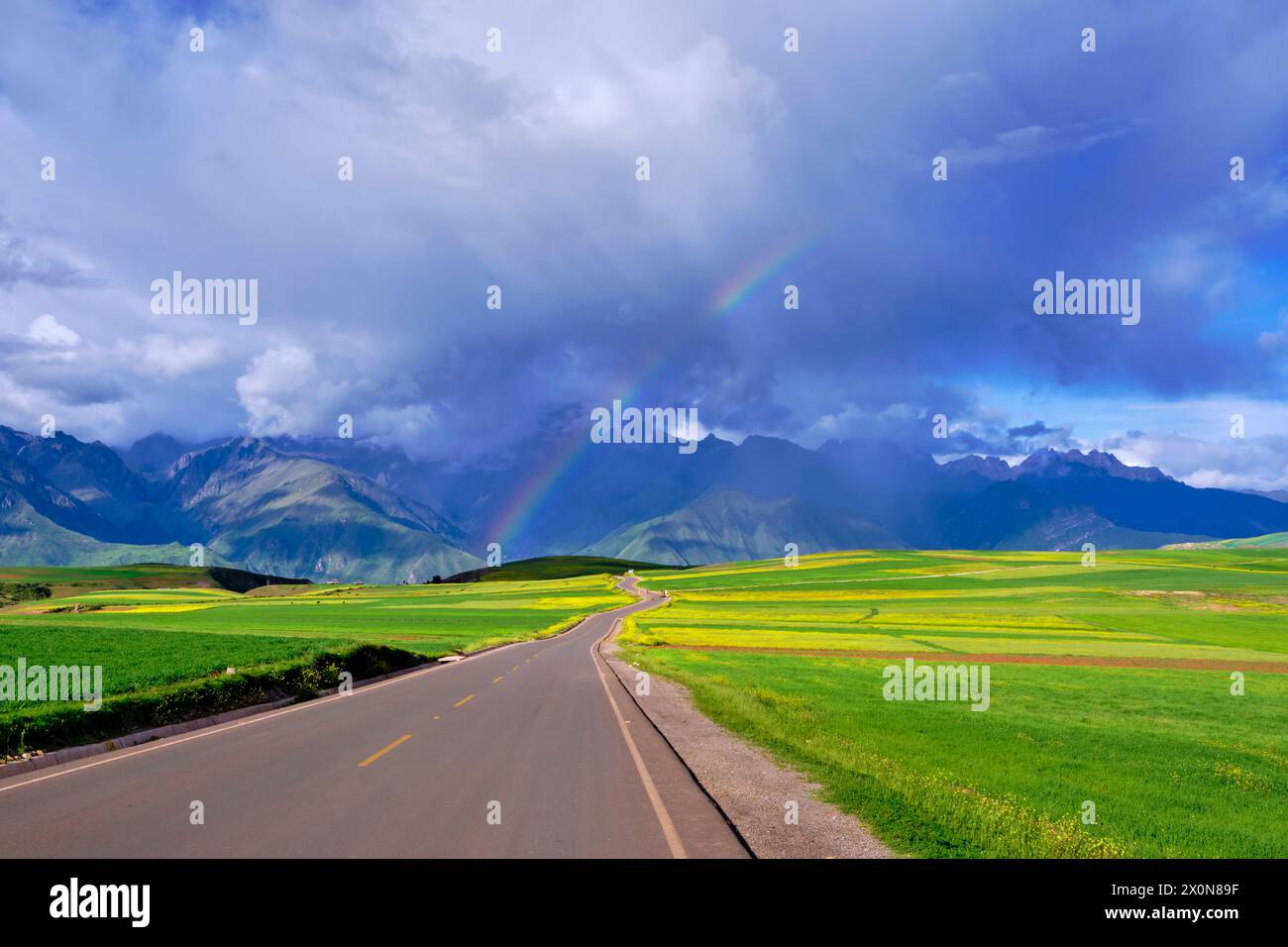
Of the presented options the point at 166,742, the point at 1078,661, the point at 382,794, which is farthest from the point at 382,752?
the point at 1078,661

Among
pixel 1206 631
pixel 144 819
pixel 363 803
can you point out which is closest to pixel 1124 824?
pixel 363 803

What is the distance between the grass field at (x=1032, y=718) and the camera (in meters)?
12.6

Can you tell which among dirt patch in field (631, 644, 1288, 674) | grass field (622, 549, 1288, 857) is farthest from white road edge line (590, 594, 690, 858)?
dirt patch in field (631, 644, 1288, 674)

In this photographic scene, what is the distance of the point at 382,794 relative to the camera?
1272cm

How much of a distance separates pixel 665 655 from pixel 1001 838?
39149 millimetres

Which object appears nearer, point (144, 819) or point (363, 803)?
point (144, 819)

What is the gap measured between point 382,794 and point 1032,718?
72.5 ft

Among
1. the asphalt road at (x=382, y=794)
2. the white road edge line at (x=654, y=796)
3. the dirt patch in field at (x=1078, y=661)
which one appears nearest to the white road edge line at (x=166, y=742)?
the asphalt road at (x=382, y=794)

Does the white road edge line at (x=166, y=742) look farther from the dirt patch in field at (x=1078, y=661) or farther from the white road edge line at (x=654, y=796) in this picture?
the dirt patch in field at (x=1078, y=661)

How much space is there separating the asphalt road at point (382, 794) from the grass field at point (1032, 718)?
3.41 metres

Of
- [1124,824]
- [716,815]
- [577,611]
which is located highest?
[716,815]

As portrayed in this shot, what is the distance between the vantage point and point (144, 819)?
11312mm
